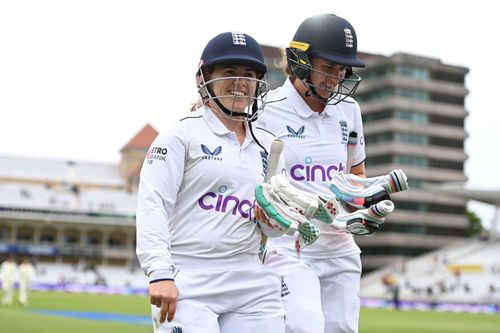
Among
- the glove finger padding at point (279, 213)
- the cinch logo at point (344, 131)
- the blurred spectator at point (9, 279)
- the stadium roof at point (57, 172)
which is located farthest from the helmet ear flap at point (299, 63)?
the stadium roof at point (57, 172)

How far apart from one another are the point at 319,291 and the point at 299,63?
1582 millimetres

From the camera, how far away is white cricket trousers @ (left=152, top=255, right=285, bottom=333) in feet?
14.2

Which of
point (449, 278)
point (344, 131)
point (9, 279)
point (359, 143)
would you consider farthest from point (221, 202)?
point (449, 278)

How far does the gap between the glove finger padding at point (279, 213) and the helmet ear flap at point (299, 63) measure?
154 centimetres

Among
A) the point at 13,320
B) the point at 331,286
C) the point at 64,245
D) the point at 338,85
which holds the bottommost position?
the point at 64,245

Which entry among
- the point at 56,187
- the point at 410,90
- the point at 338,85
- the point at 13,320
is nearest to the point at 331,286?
the point at 338,85

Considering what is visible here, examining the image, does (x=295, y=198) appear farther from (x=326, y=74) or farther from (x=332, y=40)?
(x=332, y=40)

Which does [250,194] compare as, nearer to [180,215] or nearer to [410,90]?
[180,215]

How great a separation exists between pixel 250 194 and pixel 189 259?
49 centimetres

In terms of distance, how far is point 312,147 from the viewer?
19.4ft

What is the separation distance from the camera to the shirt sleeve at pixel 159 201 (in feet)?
13.9

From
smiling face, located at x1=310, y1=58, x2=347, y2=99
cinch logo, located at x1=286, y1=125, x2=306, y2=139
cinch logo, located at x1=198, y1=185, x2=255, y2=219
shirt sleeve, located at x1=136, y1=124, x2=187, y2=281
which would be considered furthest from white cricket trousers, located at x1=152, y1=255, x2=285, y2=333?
smiling face, located at x1=310, y1=58, x2=347, y2=99

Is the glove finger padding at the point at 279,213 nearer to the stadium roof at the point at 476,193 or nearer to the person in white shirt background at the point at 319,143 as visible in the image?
the person in white shirt background at the point at 319,143

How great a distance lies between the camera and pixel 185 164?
458cm
